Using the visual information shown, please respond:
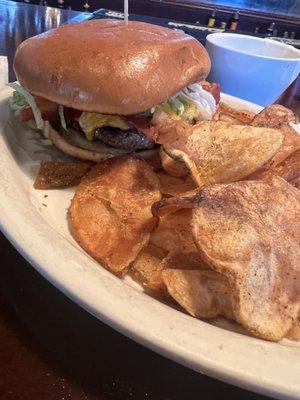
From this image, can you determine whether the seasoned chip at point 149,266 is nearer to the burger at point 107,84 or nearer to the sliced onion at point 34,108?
the burger at point 107,84

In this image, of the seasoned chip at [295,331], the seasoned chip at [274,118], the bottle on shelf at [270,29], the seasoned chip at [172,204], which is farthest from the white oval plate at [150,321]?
the bottle on shelf at [270,29]

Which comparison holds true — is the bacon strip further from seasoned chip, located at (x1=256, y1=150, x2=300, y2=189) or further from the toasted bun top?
seasoned chip, located at (x1=256, y1=150, x2=300, y2=189)

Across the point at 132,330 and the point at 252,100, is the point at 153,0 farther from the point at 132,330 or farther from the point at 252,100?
the point at 132,330

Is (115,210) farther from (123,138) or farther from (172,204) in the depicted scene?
(123,138)

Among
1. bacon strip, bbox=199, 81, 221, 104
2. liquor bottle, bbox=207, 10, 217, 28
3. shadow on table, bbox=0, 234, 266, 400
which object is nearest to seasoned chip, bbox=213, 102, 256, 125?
bacon strip, bbox=199, 81, 221, 104

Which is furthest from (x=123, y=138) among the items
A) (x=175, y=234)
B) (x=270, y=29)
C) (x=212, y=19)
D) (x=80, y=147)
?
(x=270, y=29)

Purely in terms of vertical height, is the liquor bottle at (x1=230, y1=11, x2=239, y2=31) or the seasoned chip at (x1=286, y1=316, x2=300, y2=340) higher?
the seasoned chip at (x1=286, y1=316, x2=300, y2=340)
